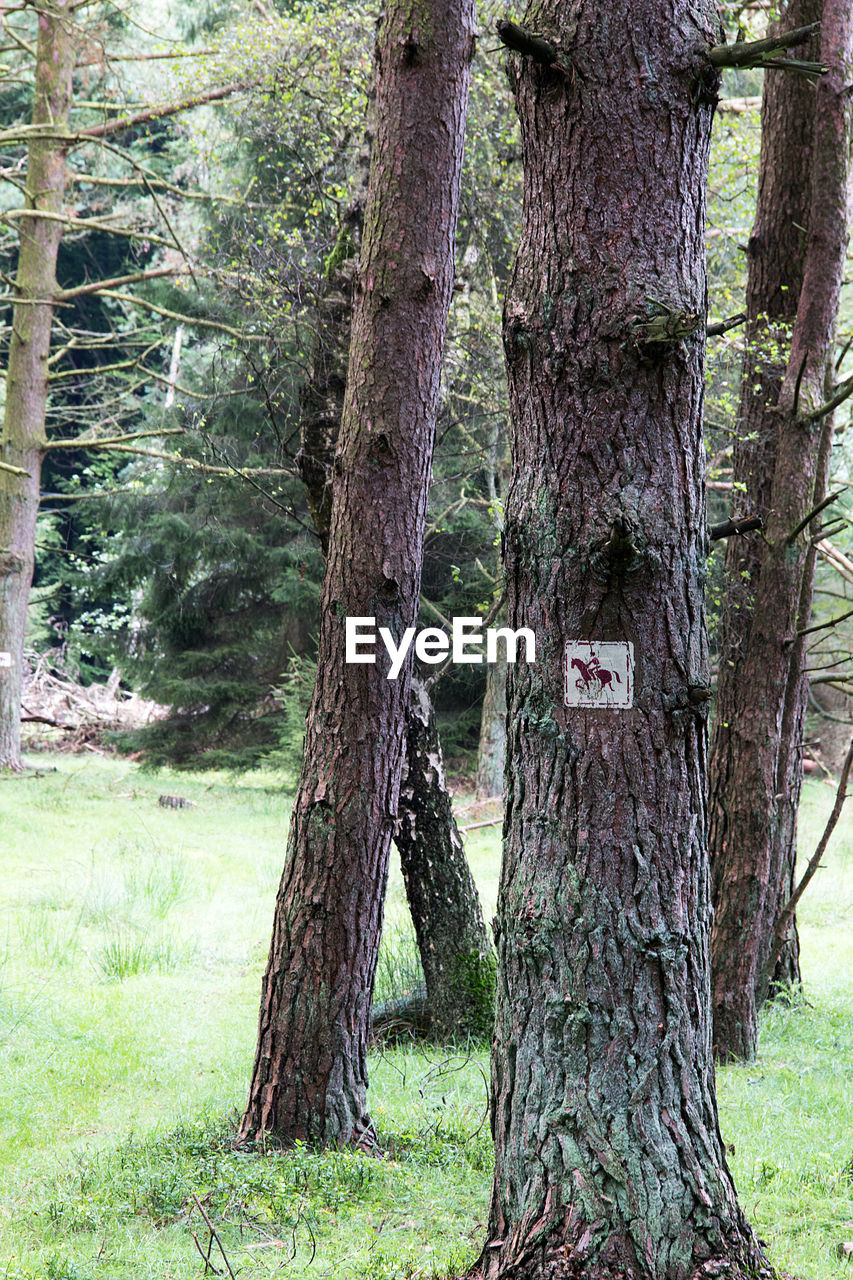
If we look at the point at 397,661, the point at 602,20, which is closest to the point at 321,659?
the point at 397,661

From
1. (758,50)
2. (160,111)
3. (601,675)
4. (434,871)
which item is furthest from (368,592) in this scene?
(160,111)

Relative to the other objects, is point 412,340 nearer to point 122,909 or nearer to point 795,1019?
point 795,1019

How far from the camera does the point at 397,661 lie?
4453mm

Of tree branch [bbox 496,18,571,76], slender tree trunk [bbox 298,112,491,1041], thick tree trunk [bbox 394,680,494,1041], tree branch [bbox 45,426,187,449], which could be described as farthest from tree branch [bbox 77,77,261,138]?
tree branch [bbox 496,18,571,76]

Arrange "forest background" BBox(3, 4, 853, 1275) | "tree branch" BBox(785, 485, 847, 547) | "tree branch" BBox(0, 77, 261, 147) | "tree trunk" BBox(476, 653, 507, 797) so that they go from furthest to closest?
"tree trunk" BBox(476, 653, 507, 797)
"tree branch" BBox(0, 77, 261, 147)
"forest background" BBox(3, 4, 853, 1275)
"tree branch" BBox(785, 485, 847, 547)

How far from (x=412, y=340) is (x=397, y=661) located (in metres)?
1.45

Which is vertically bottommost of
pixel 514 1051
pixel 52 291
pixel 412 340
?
pixel 514 1051

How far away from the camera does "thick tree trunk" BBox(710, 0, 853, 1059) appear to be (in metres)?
5.56

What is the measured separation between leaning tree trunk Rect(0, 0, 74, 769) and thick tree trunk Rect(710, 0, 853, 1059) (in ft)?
39.5

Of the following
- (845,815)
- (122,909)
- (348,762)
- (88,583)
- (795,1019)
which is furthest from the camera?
(88,583)

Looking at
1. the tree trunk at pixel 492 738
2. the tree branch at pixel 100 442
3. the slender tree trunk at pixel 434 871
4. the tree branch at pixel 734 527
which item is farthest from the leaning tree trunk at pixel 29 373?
the tree branch at pixel 734 527

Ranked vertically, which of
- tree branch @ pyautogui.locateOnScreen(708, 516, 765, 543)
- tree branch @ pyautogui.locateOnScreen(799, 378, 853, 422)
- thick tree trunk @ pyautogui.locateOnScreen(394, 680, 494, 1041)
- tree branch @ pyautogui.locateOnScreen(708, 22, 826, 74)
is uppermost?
tree branch @ pyautogui.locateOnScreen(708, 22, 826, 74)

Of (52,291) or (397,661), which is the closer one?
(397,661)

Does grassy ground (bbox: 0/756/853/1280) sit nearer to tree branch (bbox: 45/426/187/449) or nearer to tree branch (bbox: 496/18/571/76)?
tree branch (bbox: 496/18/571/76)
